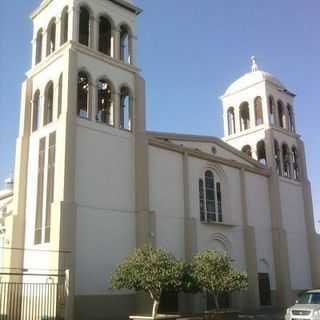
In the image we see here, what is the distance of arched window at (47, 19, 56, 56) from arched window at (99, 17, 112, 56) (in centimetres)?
283

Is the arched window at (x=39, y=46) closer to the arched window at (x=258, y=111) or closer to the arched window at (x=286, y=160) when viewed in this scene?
the arched window at (x=258, y=111)

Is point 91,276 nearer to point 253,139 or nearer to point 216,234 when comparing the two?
point 216,234

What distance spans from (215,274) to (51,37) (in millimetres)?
17112

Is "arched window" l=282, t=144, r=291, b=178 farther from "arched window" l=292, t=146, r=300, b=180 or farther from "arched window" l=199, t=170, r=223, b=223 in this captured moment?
"arched window" l=199, t=170, r=223, b=223

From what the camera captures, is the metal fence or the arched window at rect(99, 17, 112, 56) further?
the arched window at rect(99, 17, 112, 56)

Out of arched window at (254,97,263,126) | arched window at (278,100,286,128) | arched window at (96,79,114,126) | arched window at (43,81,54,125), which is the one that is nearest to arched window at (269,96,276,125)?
arched window at (254,97,263,126)

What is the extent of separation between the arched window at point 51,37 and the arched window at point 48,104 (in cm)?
258

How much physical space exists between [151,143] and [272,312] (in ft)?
43.1

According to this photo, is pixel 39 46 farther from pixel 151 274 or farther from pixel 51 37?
pixel 151 274

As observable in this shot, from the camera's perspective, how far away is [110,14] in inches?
1164

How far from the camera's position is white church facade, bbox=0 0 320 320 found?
24391 millimetres

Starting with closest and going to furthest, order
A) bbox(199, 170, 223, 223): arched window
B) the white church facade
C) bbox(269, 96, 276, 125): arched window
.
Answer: the white church facade → bbox(199, 170, 223, 223): arched window → bbox(269, 96, 276, 125): arched window

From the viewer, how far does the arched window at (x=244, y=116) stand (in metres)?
41.1

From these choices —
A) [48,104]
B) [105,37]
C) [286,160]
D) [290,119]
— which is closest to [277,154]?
[286,160]
